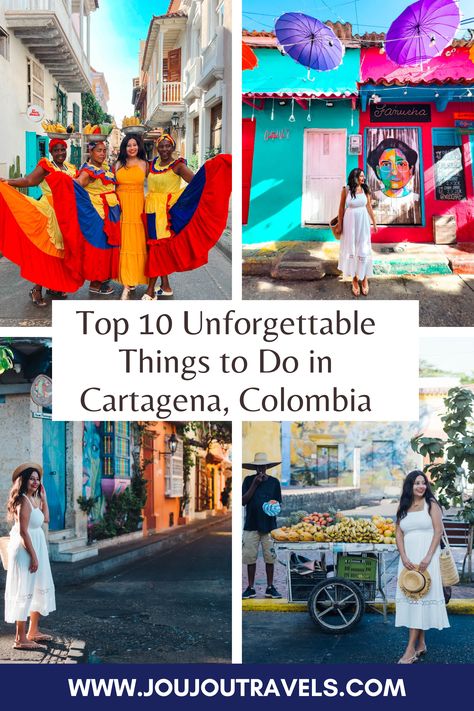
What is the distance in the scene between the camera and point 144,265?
21.4 feet

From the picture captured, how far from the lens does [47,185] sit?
636 cm

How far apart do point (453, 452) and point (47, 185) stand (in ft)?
10.9

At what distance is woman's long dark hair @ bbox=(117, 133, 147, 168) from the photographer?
638 cm

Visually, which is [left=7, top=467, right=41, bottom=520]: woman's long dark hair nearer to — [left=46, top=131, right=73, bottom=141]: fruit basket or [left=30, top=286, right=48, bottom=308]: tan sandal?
[left=30, top=286, right=48, bottom=308]: tan sandal

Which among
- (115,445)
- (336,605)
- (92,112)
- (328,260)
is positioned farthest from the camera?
(328,260)

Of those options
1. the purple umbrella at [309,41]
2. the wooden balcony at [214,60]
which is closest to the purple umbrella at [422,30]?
the purple umbrella at [309,41]

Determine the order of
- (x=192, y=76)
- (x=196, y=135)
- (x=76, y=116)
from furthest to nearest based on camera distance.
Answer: (x=192, y=76)
(x=196, y=135)
(x=76, y=116)

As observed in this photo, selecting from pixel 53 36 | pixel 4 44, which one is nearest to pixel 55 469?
pixel 53 36

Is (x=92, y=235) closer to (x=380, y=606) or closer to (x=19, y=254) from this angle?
(x=19, y=254)

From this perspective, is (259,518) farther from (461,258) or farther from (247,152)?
(247,152)

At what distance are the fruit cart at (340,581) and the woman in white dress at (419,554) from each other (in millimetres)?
171

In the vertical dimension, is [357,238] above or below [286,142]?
below

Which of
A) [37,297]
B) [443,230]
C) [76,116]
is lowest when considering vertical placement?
[37,297]

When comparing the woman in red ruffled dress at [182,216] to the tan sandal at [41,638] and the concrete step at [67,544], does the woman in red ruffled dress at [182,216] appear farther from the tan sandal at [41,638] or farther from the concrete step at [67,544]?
the tan sandal at [41,638]
